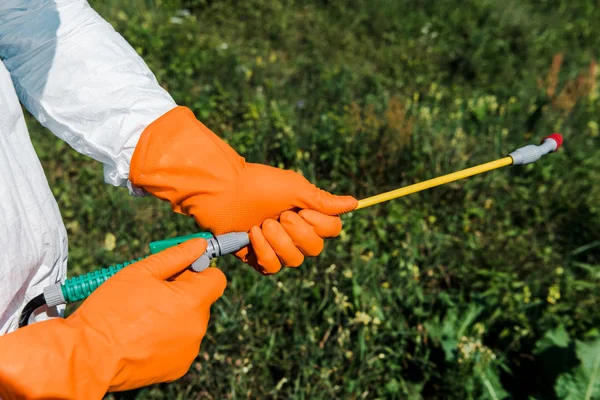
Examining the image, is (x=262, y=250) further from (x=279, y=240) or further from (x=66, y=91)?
(x=66, y=91)

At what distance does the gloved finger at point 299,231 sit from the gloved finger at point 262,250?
8cm

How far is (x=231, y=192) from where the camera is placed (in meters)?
1.68

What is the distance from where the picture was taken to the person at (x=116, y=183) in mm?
1232

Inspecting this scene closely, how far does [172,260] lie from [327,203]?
539 mm

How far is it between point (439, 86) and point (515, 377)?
93.0 inches

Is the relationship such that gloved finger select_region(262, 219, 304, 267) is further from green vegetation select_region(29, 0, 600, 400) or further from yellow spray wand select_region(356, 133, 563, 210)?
green vegetation select_region(29, 0, 600, 400)

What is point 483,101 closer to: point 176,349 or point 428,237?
point 428,237

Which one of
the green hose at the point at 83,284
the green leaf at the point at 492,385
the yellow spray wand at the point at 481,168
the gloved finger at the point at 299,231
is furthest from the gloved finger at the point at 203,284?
the green leaf at the point at 492,385

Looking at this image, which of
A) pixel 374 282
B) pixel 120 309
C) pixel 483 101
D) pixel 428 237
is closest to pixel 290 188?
pixel 120 309

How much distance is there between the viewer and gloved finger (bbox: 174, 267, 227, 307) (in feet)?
4.68

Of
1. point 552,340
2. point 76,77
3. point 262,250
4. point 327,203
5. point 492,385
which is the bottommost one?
point 492,385

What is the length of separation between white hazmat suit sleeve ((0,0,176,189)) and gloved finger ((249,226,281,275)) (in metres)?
0.47

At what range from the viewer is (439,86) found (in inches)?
155

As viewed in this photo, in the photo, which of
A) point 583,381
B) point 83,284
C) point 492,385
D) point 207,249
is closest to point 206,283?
point 207,249
